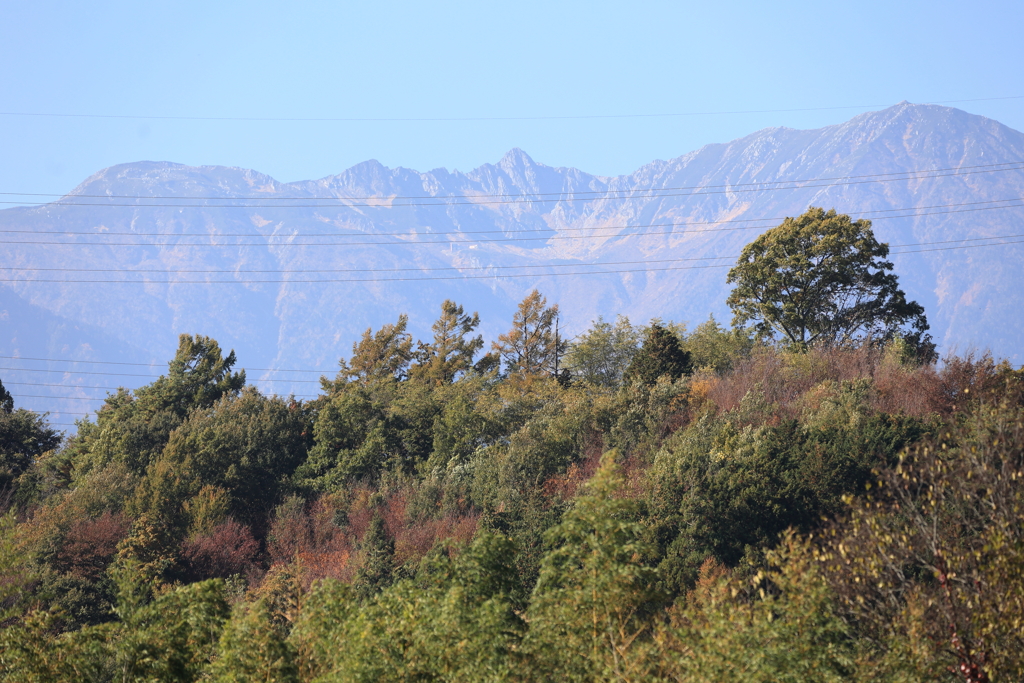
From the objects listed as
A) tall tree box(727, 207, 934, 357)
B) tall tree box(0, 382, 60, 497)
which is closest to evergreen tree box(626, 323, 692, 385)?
tall tree box(727, 207, 934, 357)

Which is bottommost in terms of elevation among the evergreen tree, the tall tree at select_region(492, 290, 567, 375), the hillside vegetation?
the hillside vegetation

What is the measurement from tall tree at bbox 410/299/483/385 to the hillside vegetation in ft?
6.77

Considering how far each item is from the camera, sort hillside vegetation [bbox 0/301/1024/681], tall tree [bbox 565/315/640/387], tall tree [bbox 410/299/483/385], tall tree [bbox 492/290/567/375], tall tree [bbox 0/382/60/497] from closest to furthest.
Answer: hillside vegetation [bbox 0/301/1024/681] < tall tree [bbox 0/382/60/497] < tall tree [bbox 565/315/640/387] < tall tree [bbox 492/290/567/375] < tall tree [bbox 410/299/483/385]

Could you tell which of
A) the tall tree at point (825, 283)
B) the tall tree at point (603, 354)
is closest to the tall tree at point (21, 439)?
the tall tree at point (603, 354)

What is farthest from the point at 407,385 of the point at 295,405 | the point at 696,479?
the point at 696,479

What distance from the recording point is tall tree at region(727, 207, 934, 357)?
149ft

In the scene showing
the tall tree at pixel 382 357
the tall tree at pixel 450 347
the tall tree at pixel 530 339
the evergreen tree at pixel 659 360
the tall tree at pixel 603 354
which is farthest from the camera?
the tall tree at pixel 382 357

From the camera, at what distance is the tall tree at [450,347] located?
73812mm

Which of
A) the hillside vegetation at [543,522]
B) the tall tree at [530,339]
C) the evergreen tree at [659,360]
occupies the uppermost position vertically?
the tall tree at [530,339]

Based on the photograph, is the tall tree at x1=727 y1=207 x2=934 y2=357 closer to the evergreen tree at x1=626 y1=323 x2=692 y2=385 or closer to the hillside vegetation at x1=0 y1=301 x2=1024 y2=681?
the hillside vegetation at x1=0 y1=301 x2=1024 y2=681

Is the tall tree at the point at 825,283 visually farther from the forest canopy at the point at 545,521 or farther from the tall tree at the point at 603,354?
the tall tree at the point at 603,354

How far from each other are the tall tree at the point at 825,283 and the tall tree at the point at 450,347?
3154cm

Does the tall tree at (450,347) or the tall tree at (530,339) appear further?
the tall tree at (450,347)

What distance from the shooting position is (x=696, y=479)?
3009 cm
